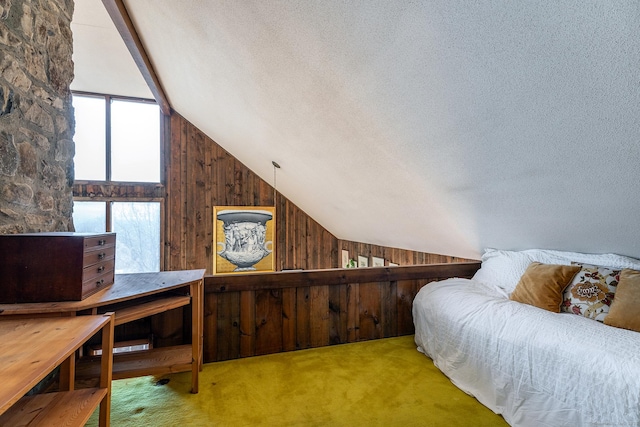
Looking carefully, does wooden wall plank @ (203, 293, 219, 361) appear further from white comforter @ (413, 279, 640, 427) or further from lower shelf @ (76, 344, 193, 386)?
white comforter @ (413, 279, 640, 427)

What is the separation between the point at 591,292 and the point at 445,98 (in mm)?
1348

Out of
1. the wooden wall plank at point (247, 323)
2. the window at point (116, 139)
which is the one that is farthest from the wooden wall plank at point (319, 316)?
the window at point (116, 139)

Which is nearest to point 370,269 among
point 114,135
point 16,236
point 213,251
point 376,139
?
point 376,139

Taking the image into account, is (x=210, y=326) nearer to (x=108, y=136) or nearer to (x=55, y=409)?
(x=55, y=409)

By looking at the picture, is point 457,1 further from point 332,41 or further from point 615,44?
point 332,41

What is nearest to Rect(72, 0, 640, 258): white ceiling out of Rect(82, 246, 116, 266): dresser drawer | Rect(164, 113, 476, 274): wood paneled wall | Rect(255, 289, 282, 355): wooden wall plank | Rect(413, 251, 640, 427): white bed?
Rect(413, 251, 640, 427): white bed

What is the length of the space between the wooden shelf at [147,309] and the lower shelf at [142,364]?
0.89 ft

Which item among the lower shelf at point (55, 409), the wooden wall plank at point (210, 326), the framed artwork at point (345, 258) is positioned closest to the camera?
the lower shelf at point (55, 409)

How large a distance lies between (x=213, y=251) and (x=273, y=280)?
131 inches

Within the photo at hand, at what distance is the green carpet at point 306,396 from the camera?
1.47 meters

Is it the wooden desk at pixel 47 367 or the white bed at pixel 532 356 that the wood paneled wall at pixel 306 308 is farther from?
the wooden desk at pixel 47 367

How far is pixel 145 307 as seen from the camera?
4.91 ft

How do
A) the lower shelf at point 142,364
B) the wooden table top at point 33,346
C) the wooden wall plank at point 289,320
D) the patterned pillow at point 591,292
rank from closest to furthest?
the wooden table top at point 33,346 < the lower shelf at point 142,364 < the patterned pillow at point 591,292 < the wooden wall plank at point 289,320

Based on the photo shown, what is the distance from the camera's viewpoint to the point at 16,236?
4.11 feet
